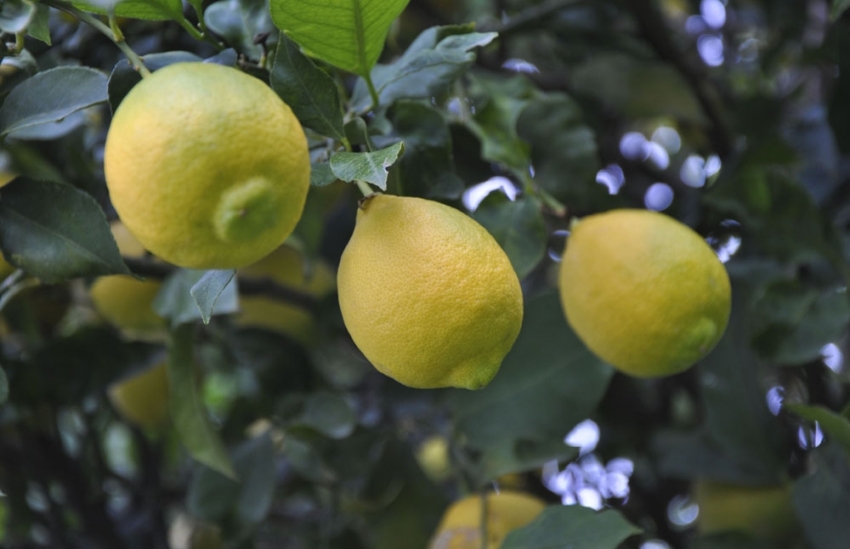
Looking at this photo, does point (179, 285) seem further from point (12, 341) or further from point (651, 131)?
point (651, 131)

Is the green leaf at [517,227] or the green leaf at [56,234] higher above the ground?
the green leaf at [56,234]

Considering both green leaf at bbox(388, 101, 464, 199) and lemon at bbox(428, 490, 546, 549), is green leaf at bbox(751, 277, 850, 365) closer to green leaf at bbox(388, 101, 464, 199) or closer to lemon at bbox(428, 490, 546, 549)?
lemon at bbox(428, 490, 546, 549)

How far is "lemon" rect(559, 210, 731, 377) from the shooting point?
2.45ft

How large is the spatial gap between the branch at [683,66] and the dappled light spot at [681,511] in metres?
0.68

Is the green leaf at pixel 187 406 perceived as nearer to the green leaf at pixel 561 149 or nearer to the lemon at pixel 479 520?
the lemon at pixel 479 520

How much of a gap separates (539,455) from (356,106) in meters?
0.52

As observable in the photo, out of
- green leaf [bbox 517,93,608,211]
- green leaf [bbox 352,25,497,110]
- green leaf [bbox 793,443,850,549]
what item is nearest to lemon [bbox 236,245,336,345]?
green leaf [bbox 517,93,608,211]

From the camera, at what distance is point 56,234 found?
2.31ft

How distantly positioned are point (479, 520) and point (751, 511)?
0.45 meters

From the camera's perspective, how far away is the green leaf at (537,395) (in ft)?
3.36

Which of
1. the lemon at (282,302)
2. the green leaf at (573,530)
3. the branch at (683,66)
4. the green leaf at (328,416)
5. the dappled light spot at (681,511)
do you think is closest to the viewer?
the green leaf at (573,530)

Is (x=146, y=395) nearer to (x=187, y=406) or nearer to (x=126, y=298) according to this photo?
(x=126, y=298)

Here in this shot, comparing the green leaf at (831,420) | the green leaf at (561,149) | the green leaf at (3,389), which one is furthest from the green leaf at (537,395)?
the green leaf at (3,389)

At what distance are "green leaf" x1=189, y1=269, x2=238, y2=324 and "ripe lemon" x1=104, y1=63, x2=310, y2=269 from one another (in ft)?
0.27
